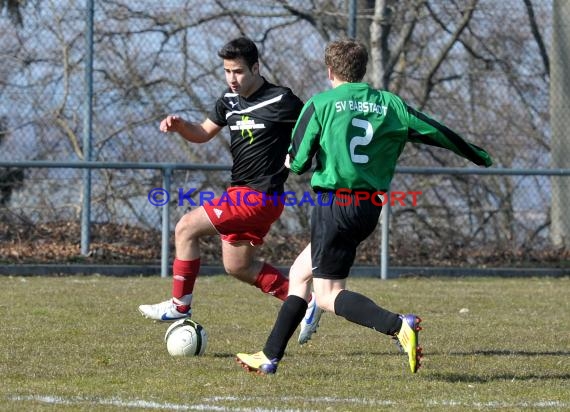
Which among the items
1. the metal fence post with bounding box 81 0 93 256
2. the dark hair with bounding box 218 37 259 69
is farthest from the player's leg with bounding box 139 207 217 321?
the metal fence post with bounding box 81 0 93 256

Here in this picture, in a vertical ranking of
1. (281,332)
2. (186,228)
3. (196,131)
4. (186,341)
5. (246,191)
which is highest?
(196,131)

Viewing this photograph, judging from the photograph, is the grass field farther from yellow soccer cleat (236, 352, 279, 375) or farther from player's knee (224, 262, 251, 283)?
player's knee (224, 262, 251, 283)

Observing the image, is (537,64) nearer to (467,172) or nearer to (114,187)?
(467,172)

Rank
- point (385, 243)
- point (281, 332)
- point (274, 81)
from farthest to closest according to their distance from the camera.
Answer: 1. point (274, 81)
2. point (385, 243)
3. point (281, 332)

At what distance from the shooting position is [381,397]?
5.46m

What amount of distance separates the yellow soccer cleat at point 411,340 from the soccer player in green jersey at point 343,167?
3.3 inches

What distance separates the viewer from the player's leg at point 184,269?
24.1 feet

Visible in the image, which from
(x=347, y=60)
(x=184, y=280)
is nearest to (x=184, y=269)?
(x=184, y=280)

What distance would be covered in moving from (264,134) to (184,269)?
95 centimetres

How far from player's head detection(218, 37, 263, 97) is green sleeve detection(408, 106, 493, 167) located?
136 cm

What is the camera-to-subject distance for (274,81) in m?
13.6

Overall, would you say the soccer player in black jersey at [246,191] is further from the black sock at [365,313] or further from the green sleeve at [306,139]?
the black sock at [365,313]

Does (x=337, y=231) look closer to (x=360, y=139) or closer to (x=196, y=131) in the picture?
(x=360, y=139)

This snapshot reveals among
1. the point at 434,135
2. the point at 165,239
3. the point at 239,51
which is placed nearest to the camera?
the point at 434,135
